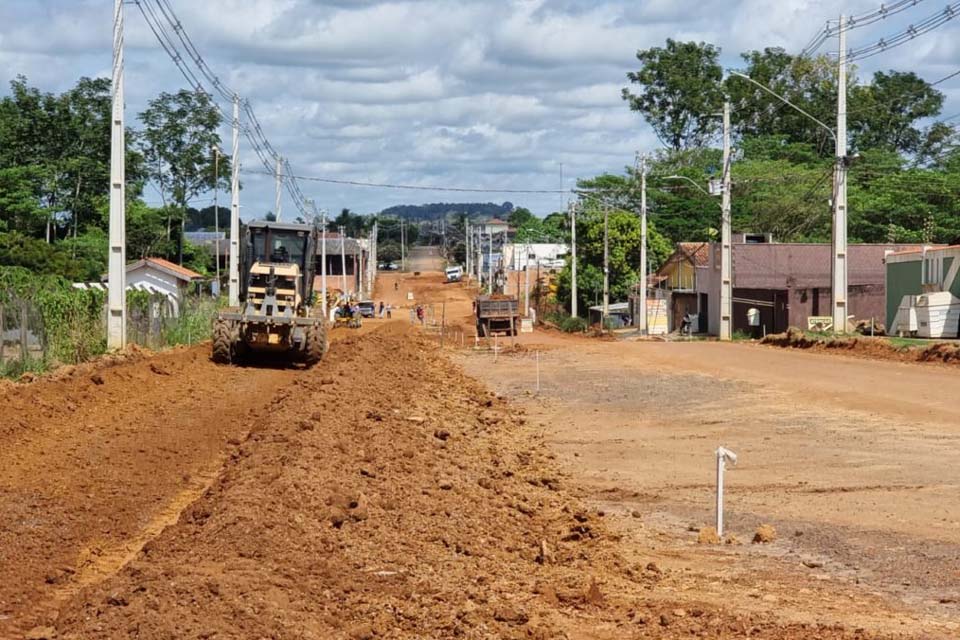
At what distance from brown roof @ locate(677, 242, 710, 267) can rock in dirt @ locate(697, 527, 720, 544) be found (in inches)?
2653

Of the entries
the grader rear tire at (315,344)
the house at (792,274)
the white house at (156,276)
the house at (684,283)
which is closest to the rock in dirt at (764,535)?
the grader rear tire at (315,344)

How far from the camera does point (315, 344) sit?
3594 centimetres

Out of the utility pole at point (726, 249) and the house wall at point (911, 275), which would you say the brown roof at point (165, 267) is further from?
the house wall at point (911, 275)

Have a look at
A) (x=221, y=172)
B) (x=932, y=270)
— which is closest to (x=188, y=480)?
(x=932, y=270)

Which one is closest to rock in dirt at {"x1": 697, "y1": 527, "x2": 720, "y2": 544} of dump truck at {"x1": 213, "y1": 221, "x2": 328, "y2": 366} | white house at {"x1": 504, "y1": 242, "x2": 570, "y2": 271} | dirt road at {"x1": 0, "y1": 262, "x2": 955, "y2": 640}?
dirt road at {"x1": 0, "y1": 262, "x2": 955, "y2": 640}

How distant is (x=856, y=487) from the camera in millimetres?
15648

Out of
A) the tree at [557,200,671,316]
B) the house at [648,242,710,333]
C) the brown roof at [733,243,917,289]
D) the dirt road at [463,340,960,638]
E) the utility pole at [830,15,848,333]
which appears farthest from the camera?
the tree at [557,200,671,316]

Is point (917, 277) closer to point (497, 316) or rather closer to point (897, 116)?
point (497, 316)

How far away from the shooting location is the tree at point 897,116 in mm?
111062

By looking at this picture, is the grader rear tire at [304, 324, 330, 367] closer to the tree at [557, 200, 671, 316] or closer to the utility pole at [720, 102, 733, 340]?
the utility pole at [720, 102, 733, 340]

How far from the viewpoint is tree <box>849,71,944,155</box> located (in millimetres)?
111062

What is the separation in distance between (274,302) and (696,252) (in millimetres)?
51618

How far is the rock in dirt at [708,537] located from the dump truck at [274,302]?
2270cm

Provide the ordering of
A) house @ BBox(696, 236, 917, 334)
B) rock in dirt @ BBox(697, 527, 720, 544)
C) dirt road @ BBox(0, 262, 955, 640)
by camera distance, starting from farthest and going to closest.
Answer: house @ BBox(696, 236, 917, 334), rock in dirt @ BBox(697, 527, 720, 544), dirt road @ BBox(0, 262, 955, 640)
